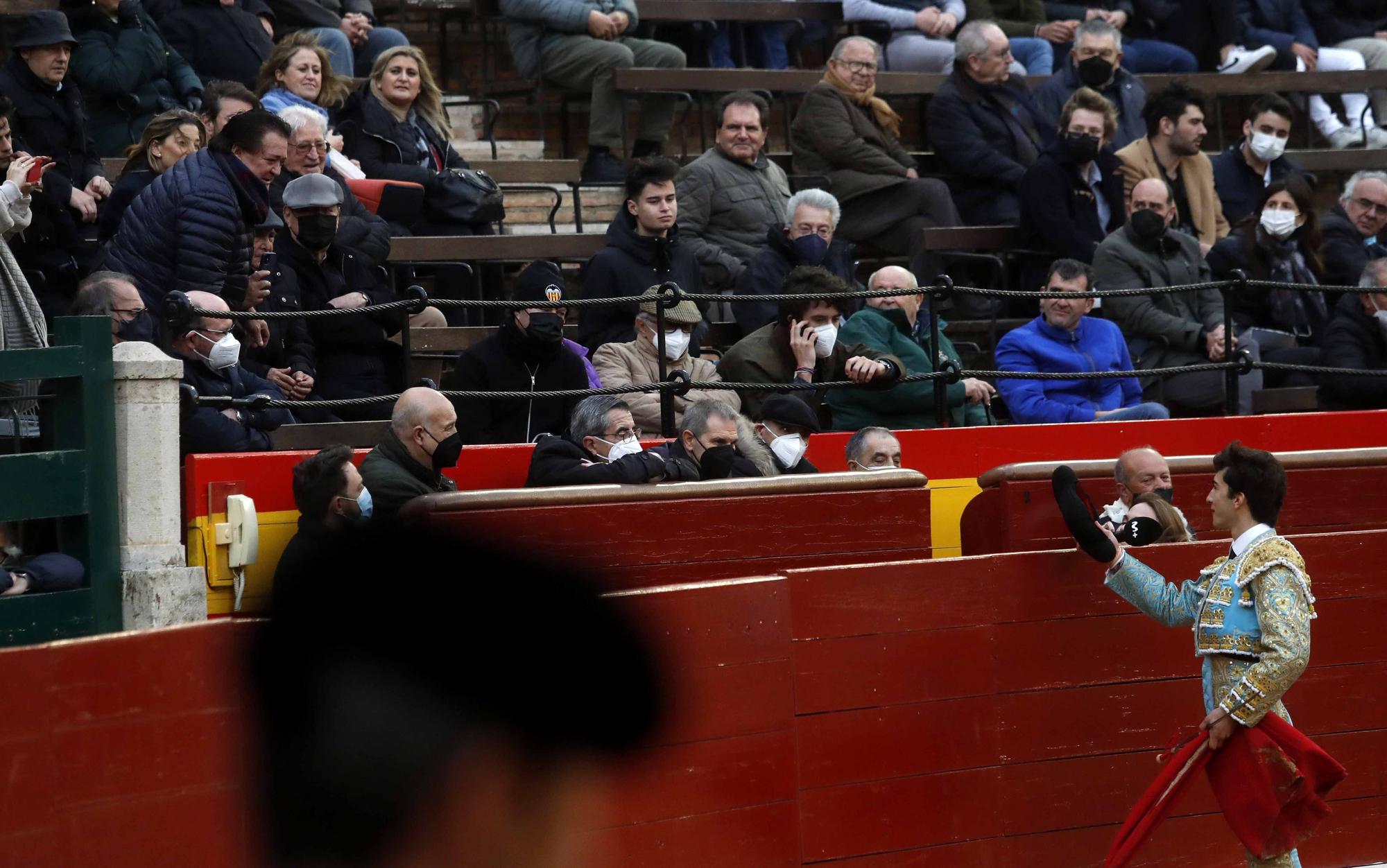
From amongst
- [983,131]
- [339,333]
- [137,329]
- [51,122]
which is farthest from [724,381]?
[983,131]

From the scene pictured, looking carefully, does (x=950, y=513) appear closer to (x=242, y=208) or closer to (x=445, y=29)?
(x=242, y=208)

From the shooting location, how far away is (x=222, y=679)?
484cm

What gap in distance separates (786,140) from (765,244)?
359 cm

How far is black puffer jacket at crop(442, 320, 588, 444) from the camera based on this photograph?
24.1 feet

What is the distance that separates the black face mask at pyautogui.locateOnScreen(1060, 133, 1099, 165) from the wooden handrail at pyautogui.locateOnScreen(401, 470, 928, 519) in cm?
396

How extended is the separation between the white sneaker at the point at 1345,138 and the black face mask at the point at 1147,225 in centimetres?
459

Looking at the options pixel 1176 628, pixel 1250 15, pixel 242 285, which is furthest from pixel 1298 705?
pixel 1250 15

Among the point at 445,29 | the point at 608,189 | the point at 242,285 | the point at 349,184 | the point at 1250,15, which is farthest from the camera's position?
the point at 1250,15

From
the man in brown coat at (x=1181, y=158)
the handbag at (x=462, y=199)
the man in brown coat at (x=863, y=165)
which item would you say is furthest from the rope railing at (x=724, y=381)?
the man in brown coat at (x=863, y=165)

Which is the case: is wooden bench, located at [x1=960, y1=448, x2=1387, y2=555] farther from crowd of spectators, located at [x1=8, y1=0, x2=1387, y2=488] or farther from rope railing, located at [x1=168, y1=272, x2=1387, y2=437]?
rope railing, located at [x1=168, y1=272, x2=1387, y2=437]

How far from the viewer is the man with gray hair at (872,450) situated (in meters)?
7.30

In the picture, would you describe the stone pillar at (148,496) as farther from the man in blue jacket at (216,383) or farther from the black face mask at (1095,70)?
the black face mask at (1095,70)

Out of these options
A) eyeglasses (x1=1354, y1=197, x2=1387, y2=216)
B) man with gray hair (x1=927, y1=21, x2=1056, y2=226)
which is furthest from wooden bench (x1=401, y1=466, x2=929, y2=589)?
eyeglasses (x1=1354, y1=197, x2=1387, y2=216)

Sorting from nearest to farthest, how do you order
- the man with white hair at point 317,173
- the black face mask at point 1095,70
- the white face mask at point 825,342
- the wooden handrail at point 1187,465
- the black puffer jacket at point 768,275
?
the wooden handrail at point 1187,465, the white face mask at point 825,342, the man with white hair at point 317,173, the black puffer jacket at point 768,275, the black face mask at point 1095,70
